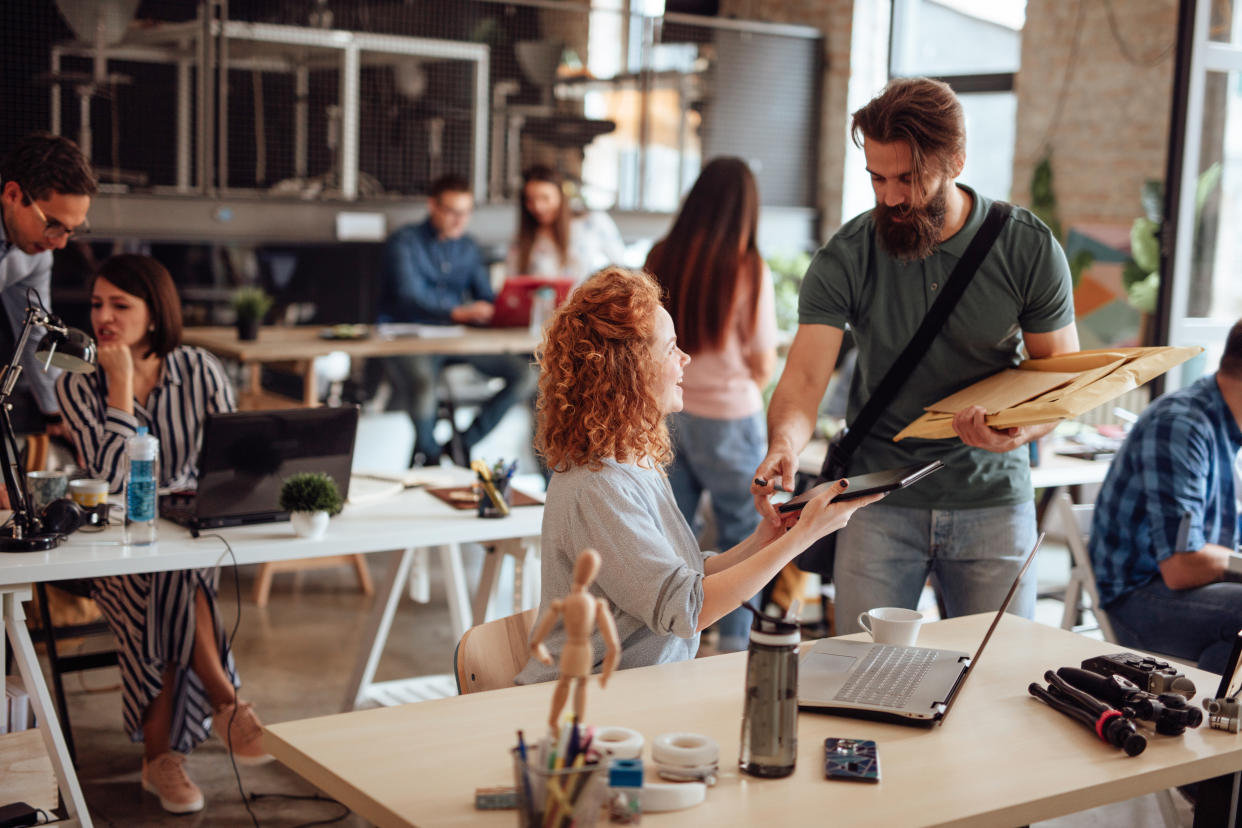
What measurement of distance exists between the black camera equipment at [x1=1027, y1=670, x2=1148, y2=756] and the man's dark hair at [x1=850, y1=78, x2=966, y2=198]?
905mm

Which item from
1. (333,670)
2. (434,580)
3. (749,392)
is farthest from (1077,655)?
(434,580)

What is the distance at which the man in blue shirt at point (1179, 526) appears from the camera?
296 centimetres

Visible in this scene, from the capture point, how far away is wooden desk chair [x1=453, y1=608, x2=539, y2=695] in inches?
79.7

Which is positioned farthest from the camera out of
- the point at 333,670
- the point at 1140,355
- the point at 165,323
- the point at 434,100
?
the point at 434,100

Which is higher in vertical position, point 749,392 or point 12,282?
point 12,282

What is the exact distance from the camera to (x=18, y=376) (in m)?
2.73

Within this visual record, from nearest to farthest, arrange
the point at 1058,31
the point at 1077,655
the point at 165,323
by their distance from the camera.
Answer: the point at 1077,655 < the point at 165,323 < the point at 1058,31

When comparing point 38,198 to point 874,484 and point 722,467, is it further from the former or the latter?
point 874,484

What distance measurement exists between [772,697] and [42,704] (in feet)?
5.80

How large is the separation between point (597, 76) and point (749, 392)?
444cm

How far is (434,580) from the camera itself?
5.27m

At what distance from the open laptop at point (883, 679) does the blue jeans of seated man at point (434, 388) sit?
4055 mm

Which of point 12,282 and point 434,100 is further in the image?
point 434,100

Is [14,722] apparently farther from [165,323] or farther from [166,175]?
[166,175]
